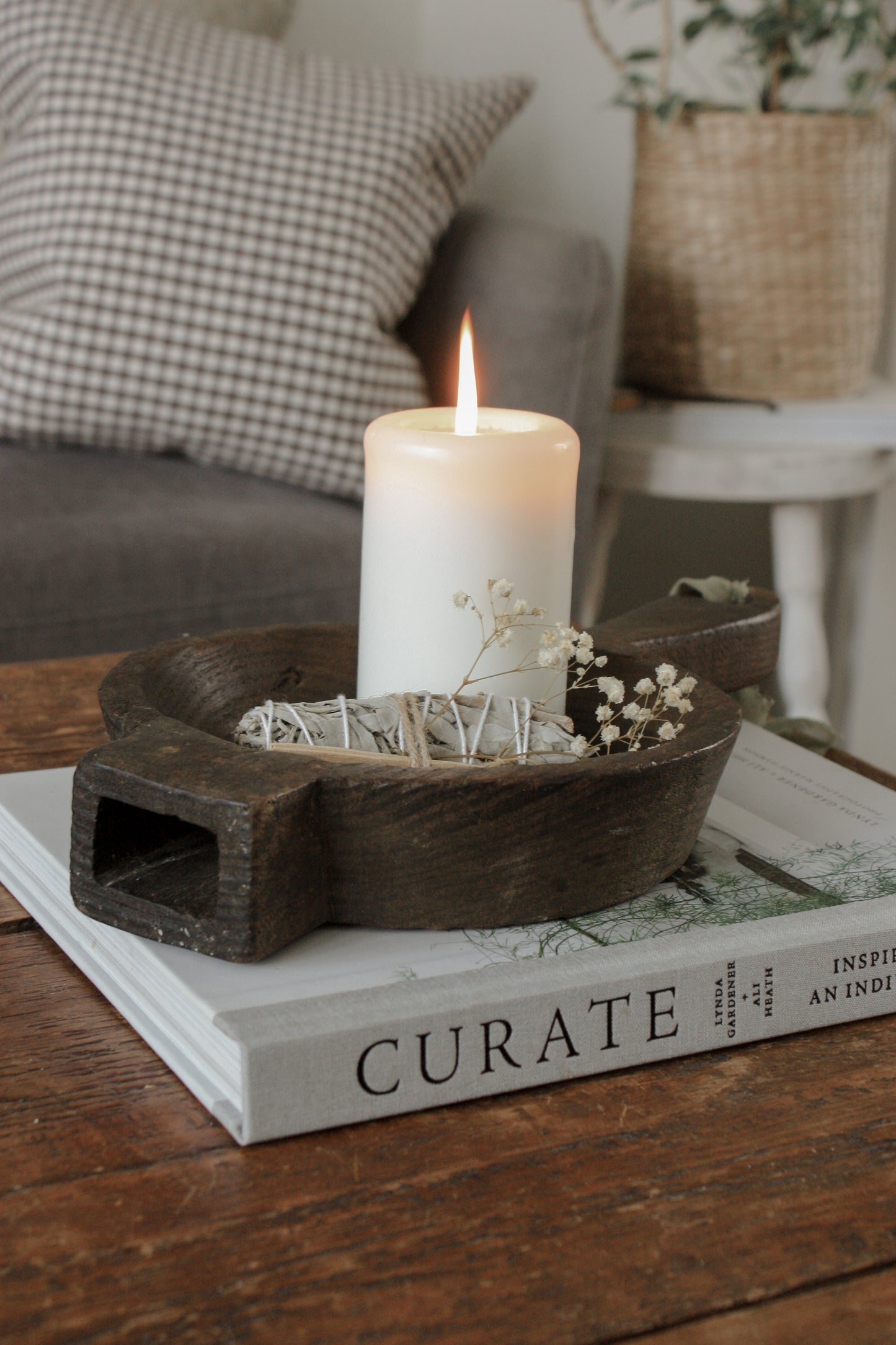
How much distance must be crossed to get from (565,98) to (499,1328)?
2167 mm

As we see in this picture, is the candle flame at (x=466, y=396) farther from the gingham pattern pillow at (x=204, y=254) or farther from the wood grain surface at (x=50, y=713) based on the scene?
the gingham pattern pillow at (x=204, y=254)

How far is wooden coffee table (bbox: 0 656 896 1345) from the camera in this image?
1.06 ft

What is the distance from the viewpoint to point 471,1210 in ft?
1.18

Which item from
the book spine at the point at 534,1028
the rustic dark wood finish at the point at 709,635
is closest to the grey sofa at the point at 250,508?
the rustic dark wood finish at the point at 709,635

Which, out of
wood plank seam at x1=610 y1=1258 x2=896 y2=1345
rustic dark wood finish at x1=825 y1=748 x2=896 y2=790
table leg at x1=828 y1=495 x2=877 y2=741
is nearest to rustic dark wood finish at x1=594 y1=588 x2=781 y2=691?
rustic dark wood finish at x1=825 y1=748 x2=896 y2=790

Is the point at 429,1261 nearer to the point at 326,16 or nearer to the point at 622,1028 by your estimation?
the point at 622,1028

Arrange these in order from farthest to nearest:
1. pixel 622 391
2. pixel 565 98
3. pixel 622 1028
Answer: pixel 565 98
pixel 622 391
pixel 622 1028

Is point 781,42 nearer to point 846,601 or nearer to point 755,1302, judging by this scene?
point 846,601

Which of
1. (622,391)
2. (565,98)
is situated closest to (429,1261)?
(622,391)

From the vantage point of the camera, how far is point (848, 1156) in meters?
0.39

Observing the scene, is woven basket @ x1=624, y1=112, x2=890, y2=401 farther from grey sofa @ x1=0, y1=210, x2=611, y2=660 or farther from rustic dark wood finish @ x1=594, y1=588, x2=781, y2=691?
rustic dark wood finish @ x1=594, y1=588, x2=781, y2=691

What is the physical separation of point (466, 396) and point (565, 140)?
1.85m

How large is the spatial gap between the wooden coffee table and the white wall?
64.7 inches

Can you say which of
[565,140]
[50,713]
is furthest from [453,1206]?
[565,140]
